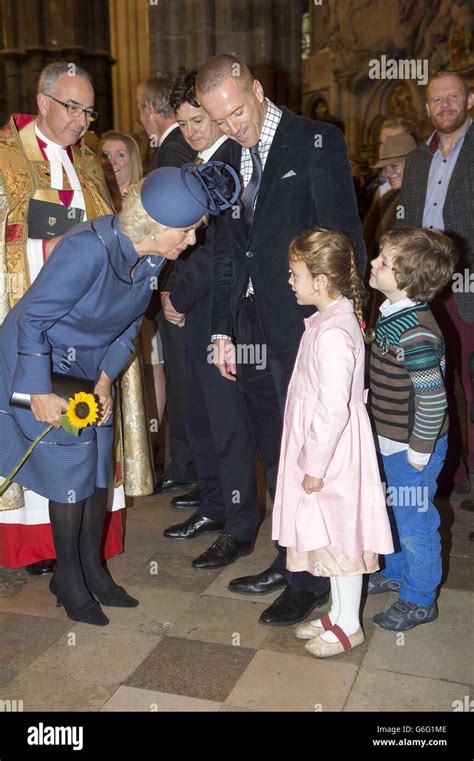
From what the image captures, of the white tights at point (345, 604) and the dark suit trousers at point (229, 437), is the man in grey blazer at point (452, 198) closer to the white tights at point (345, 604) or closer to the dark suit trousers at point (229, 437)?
the dark suit trousers at point (229, 437)

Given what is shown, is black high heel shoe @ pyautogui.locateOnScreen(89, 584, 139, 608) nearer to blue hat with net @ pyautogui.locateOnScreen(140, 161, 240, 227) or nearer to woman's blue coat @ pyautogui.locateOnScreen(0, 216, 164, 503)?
woman's blue coat @ pyautogui.locateOnScreen(0, 216, 164, 503)

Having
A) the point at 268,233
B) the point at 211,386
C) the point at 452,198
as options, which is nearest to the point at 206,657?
the point at 211,386

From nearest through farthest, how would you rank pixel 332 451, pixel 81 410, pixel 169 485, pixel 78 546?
pixel 332 451 → pixel 81 410 → pixel 78 546 → pixel 169 485

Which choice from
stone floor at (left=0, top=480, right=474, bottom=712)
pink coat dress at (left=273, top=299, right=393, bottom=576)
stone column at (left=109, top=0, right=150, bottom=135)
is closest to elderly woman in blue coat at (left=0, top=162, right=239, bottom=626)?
stone floor at (left=0, top=480, right=474, bottom=712)

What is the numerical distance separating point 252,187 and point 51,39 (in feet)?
44.8

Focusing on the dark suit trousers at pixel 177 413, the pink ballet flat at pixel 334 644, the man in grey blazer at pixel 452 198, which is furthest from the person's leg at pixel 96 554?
the man in grey blazer at pixel 452 198

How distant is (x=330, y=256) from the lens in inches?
103

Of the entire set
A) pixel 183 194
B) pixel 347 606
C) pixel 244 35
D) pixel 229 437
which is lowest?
pixel 347 606

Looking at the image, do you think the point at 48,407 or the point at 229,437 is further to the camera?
the point at 229,437

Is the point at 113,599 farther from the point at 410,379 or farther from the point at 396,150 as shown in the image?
the point at 396,150

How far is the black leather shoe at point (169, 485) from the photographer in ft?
15.0

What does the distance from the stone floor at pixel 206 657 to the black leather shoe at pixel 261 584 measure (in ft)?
0.12

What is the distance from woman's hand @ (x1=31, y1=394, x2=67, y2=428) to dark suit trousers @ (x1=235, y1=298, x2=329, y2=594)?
30.2 inches

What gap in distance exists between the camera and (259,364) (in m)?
3.13
